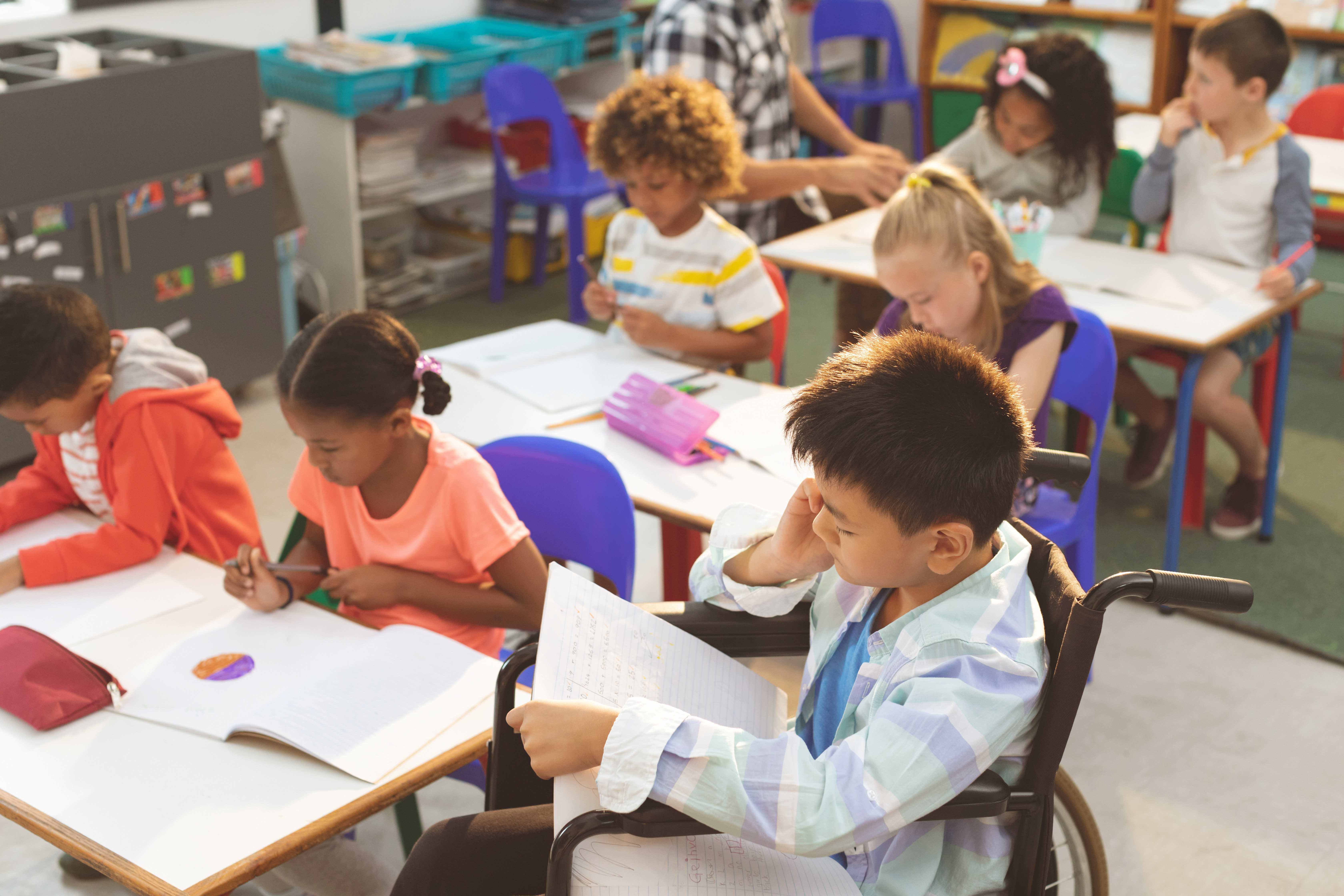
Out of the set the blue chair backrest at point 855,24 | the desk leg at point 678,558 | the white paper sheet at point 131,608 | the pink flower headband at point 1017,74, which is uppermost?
the blue chair backrest at point 855,24

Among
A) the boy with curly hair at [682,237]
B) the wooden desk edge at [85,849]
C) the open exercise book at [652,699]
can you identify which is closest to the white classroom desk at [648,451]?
the boy with curly hair at [682,237]

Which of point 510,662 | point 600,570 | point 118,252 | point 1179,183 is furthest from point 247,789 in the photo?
point 1179,183

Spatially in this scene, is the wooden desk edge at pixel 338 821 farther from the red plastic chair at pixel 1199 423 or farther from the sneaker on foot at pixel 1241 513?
the sneaker on foot at pixel 1241 513

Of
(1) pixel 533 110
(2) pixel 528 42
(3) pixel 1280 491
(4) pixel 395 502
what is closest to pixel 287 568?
(4) pixel 395 502

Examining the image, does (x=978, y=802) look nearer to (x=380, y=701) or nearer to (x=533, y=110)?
(x=380, y=701)

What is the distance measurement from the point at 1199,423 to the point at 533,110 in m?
2.53

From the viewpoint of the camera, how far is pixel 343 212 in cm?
422

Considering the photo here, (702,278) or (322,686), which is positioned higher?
(702,278)

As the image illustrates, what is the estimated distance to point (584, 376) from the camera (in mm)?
2395

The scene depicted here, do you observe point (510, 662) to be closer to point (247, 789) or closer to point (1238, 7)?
point (247, 789)

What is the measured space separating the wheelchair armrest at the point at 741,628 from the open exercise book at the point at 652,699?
3 cm

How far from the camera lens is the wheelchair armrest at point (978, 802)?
107 centimetres

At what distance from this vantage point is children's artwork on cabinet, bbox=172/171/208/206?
3.39 m

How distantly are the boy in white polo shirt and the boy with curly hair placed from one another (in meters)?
1.00
